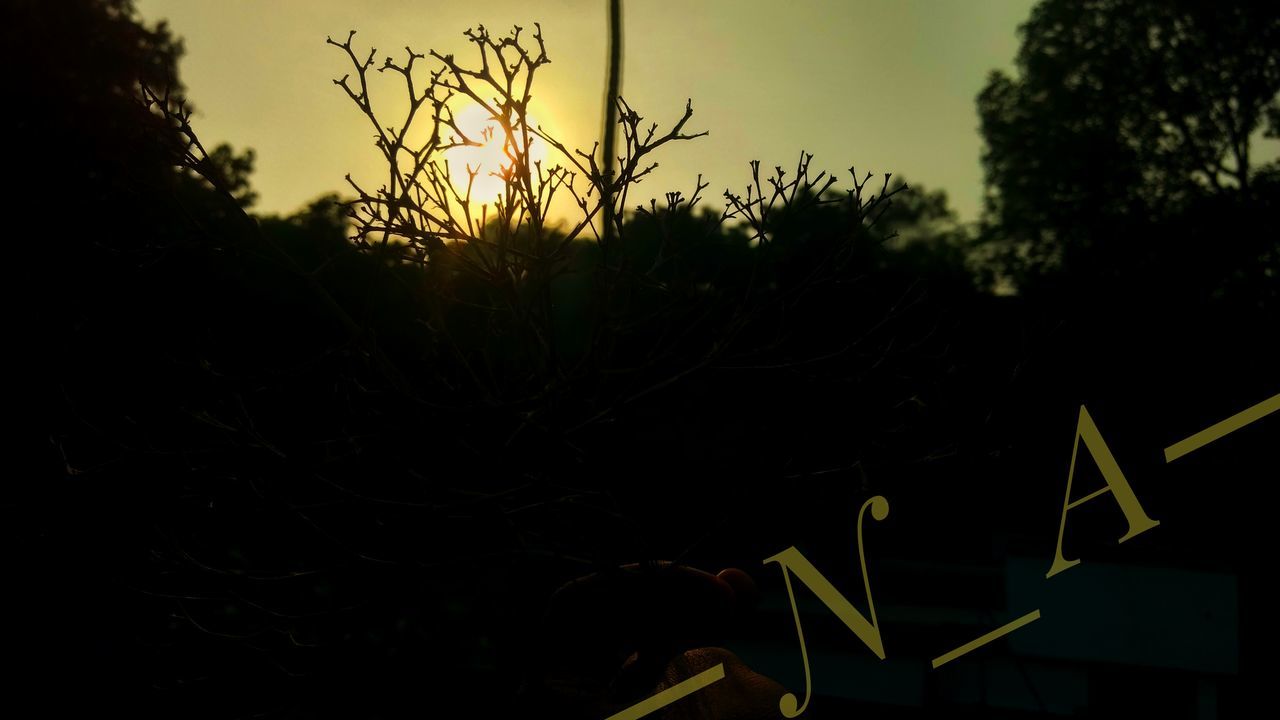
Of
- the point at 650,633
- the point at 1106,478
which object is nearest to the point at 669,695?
the point at 650,633

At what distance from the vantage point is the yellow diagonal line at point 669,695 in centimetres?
302

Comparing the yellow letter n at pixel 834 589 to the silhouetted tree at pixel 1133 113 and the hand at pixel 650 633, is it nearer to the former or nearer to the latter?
the hand at pixel 650 633

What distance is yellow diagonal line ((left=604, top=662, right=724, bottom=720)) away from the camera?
3018mm

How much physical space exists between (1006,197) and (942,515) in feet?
50.4

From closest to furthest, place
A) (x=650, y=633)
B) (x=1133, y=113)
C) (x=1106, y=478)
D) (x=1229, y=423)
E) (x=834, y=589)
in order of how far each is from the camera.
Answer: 1. (x=650, y=633)
2. (x=834, y=589)
3. (x=1106, y=478)
4. (x=1229, y=423)
5. (x=1133, y=113)

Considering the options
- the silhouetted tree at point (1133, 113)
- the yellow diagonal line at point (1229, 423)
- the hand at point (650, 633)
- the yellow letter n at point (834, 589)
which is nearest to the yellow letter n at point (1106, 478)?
the yellow diagonal line at point (1229, 423)

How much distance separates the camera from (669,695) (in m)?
3.03

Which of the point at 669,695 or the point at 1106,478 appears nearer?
the point at 669,695

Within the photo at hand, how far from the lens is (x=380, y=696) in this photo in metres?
5.52

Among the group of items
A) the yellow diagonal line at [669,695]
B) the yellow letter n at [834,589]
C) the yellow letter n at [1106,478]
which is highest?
the yellow letter n at [1106,478]

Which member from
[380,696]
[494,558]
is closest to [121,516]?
[380,696]

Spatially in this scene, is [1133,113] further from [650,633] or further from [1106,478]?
[650,633]

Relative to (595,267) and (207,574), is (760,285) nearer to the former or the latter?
(595,267)

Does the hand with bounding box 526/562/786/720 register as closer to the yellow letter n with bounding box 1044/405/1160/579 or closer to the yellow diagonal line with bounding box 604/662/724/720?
the yellow diagonal line with bounding box 604/662/724/720
